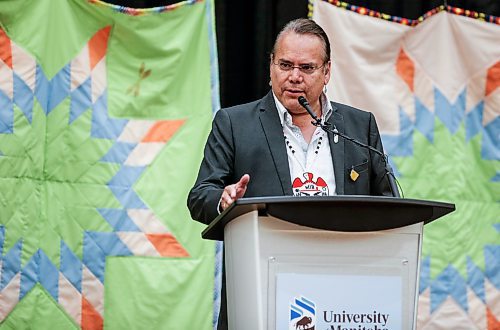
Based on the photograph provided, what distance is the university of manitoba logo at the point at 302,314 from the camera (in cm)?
190

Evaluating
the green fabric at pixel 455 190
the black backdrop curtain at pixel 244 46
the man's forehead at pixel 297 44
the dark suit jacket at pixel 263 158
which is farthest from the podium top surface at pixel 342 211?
the green fabric at pixel 455 190

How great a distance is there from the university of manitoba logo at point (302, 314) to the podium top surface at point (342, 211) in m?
0.18

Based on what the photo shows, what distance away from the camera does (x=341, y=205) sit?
6.30ft

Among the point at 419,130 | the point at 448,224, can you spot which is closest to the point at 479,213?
the point at 448,224

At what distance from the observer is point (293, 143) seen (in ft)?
8.13

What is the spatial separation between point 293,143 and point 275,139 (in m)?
0.07

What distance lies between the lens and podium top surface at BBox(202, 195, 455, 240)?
1.88m

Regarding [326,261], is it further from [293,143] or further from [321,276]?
[293,143]

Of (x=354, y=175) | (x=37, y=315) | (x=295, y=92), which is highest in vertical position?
(x=295, y=92)

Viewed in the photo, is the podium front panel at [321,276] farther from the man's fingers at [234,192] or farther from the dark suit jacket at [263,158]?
the dark suit jacket at [263,158]

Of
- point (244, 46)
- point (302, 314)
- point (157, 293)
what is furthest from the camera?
point (244, 46)

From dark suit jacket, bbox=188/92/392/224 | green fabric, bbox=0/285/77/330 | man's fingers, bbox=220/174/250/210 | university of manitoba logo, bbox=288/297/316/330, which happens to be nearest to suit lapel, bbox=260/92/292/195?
dark suit jacket, bbox=188/92/392/224

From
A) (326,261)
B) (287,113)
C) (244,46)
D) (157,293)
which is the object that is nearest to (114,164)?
(157,293)

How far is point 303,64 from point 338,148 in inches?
11.3
